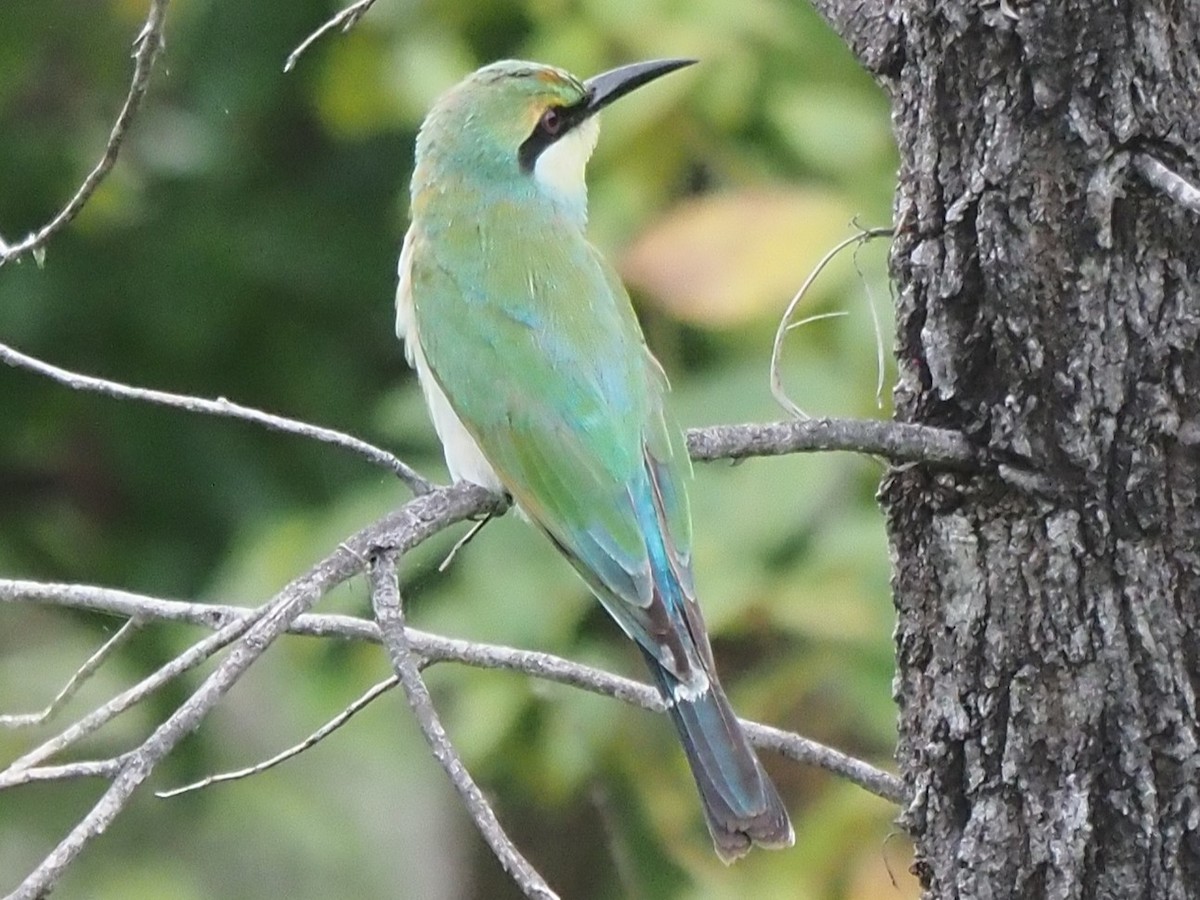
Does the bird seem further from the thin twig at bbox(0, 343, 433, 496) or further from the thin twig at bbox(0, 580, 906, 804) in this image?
the thin twig at bbox(0, 343, 433, 496)

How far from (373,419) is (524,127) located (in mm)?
1348

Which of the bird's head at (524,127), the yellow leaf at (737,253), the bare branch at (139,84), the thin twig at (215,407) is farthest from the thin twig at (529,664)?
the bird's head at (524,127)

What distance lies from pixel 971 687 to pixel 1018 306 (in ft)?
1.38

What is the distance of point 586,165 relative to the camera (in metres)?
3.52

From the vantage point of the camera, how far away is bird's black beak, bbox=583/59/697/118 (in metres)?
3.24

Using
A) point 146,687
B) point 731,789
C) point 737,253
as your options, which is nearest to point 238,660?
point 146,687

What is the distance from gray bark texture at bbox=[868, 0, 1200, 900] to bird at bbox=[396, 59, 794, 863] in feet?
1.11

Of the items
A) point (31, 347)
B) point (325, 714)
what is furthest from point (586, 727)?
point (31, 347)

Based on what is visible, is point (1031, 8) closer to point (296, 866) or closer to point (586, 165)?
point (586, 165)

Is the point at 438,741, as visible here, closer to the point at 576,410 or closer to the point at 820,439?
the point at 820,439

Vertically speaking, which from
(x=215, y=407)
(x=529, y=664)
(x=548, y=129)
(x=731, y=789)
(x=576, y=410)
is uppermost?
(x=548, y=129)

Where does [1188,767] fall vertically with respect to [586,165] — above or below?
below

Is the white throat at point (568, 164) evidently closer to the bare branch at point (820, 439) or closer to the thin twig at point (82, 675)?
the bare branch at point (820, 439)

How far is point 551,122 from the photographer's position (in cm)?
333
